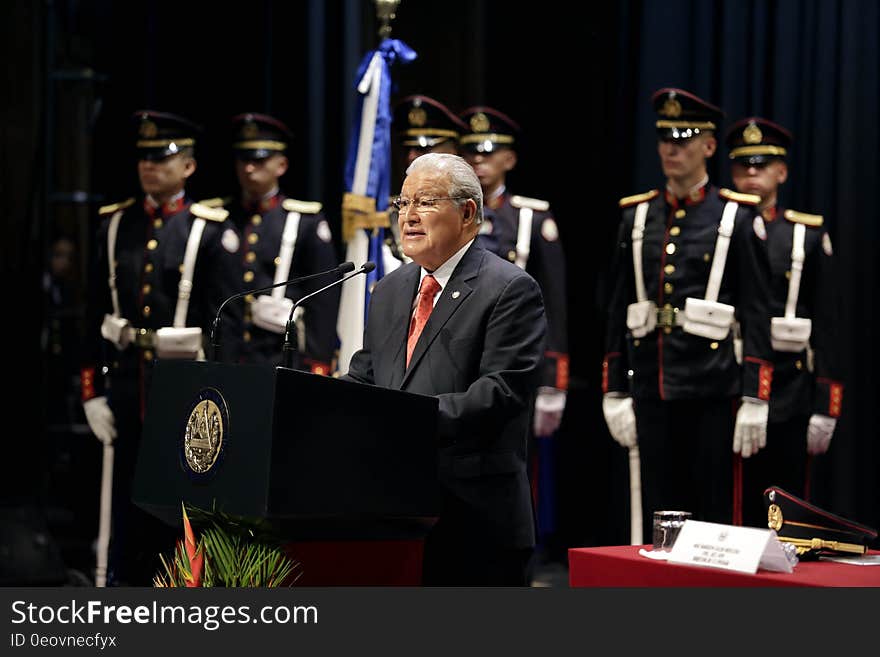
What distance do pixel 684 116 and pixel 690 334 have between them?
2.69ft

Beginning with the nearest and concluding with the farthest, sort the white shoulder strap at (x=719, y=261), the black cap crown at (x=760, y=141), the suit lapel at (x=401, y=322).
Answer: the suit lapel at (x=401, y=322) < the white shoulder strap at (x=719, y=261) < the black cap crown at (x=760, y=141)

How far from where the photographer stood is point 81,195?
6539 millimetres

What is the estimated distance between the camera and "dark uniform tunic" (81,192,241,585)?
17.4 ft

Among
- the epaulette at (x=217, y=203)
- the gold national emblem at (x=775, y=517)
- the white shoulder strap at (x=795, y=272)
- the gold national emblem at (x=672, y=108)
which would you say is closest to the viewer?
the gold national emblem at (x=775, y=517)

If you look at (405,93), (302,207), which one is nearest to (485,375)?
(302,207)

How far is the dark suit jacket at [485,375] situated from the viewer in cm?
280

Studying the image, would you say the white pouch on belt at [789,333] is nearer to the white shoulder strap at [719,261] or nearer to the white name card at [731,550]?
the white shoulder strap at [719,261]

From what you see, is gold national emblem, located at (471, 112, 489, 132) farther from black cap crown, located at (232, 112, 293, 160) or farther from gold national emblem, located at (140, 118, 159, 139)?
gold national emblem, located at (140, 118, 159, 139)

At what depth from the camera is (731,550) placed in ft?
7.55

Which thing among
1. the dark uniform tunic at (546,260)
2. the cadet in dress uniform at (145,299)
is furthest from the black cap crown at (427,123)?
the cadet in dress uniform at (145,299)

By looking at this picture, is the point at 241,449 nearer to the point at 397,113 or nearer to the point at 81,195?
the point at 397,113

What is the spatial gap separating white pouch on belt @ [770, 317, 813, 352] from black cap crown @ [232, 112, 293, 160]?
224 centimetres

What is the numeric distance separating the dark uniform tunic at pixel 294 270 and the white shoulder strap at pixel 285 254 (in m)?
0.02

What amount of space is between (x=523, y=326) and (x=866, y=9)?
3.36m
